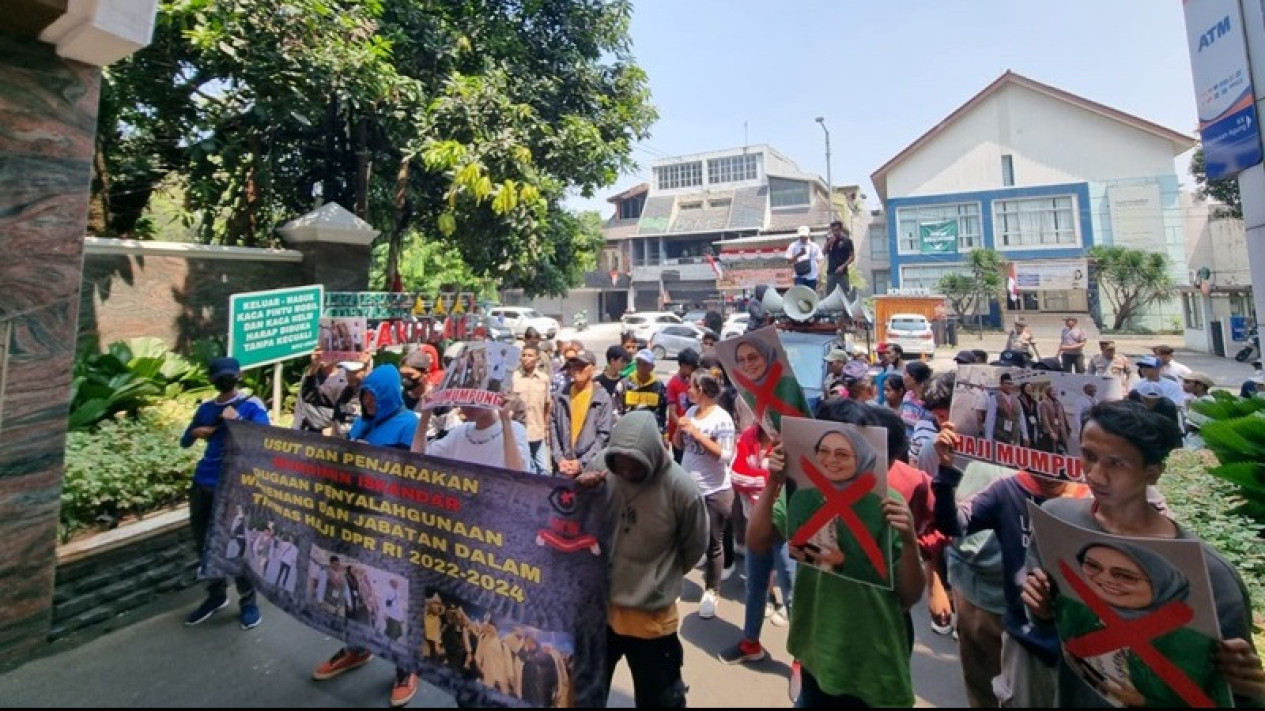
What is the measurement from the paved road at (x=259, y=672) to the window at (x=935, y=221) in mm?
31579

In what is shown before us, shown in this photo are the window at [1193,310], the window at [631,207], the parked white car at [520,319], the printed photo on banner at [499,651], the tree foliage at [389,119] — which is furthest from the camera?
the window at [631,207]

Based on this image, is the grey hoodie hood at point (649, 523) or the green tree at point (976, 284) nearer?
the grey hoodie hood at point (649, 523)

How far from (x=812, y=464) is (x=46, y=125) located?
16.0ft

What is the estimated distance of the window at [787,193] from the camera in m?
34.7

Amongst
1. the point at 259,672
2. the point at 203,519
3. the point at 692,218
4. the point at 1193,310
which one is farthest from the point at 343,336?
the point at 692,218

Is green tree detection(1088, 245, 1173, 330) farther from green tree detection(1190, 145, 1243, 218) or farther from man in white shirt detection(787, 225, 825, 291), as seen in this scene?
man in white shirt detection(787, 225, 825, 291)

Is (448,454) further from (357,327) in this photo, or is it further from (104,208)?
(104,208)

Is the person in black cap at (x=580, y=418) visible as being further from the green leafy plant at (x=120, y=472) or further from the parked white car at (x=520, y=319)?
the parked white car at (x=520, y=319)

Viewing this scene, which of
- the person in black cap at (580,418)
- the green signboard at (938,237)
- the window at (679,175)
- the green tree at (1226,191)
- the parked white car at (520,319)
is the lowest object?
the person in black cap at (580,418)

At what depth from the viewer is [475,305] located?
10250mm

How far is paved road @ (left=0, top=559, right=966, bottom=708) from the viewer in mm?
2914

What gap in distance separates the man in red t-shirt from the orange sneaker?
2.89m

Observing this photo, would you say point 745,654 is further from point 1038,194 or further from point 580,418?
point 1038,194

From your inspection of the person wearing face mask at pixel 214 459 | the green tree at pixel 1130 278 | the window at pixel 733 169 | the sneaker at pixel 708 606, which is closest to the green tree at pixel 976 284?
the green tree at pixel 1130 278
